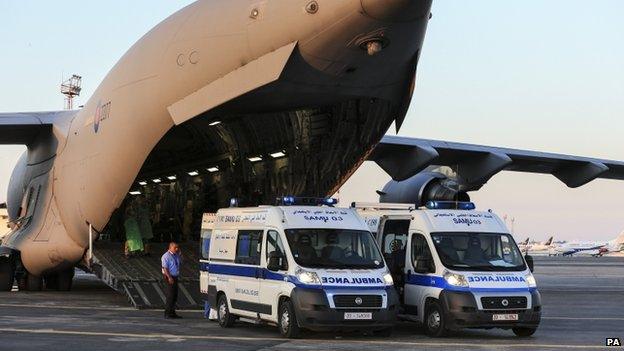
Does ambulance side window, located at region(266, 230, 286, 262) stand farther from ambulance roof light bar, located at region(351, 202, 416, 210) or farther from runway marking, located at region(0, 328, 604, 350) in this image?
ambulance roof light bar, located at region(351, 202, 416, 210)

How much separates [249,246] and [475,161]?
11.3 m

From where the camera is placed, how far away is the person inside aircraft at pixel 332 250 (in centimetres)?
1423

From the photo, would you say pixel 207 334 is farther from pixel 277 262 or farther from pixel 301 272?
pixel 301 272

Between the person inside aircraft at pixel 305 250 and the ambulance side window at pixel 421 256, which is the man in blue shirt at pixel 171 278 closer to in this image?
the person inside aircraft at pixel 305 250

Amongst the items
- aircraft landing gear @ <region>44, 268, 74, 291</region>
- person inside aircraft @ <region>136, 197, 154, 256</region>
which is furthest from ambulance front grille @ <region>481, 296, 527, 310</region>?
aircraft landing gear @ <region>44, 268, 74, 291</region>

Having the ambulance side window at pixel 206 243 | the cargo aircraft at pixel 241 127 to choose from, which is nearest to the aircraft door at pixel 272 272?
the ambulance side window at pixel 206 243

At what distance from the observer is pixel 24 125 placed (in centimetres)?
2336

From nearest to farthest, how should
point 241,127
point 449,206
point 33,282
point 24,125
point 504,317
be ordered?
point 504,317 → point 449,206 → point 241,127 → point 24,125 → point 33,282

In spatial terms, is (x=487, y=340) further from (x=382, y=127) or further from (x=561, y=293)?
(x=561, y=293)

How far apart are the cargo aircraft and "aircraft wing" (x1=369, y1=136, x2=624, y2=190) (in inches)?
2.0

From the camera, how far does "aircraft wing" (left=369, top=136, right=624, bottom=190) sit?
75.8 ft

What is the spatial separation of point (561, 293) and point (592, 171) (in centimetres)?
372

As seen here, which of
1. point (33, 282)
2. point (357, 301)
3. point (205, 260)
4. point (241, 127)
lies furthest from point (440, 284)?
point (33, 282)

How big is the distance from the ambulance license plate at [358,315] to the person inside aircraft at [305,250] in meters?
1.14
